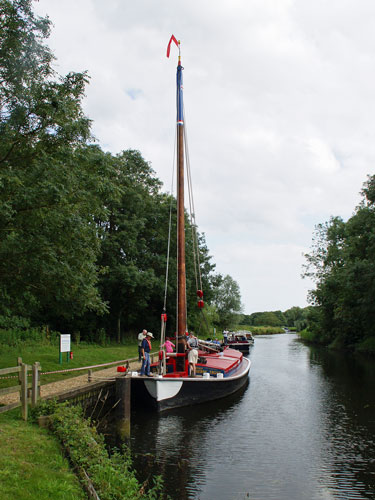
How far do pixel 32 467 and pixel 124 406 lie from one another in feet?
17.6

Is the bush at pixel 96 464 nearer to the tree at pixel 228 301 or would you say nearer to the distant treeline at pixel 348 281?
the distant treeline at pixel 348 281

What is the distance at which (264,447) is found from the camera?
11164 mm

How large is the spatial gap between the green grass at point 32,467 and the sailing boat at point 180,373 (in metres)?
5.88

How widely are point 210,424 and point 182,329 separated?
14.5 feet

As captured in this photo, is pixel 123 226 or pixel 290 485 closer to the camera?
pixel 290 485

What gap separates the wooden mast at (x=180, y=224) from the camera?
55.9ft

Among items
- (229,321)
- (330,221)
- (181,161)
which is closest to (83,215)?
(181,161)

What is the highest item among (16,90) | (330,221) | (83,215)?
(330,221)

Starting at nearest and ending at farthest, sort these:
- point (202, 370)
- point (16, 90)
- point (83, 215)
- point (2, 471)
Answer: point (2, 471) → point (16, 90) → point (83, 215) → point (202, 370)

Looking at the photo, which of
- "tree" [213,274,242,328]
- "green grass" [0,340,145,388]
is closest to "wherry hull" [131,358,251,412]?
"green grass" [0,340,145,388]

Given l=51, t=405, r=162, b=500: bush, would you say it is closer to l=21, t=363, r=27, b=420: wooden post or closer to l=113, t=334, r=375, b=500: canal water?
l=21, t=363, r=27, b=420: wooden post

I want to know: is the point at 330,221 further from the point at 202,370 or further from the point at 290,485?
the point at 290,485

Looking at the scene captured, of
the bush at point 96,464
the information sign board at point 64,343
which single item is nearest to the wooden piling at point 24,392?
the bush at point 96,464

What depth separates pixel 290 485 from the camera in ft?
28.4
